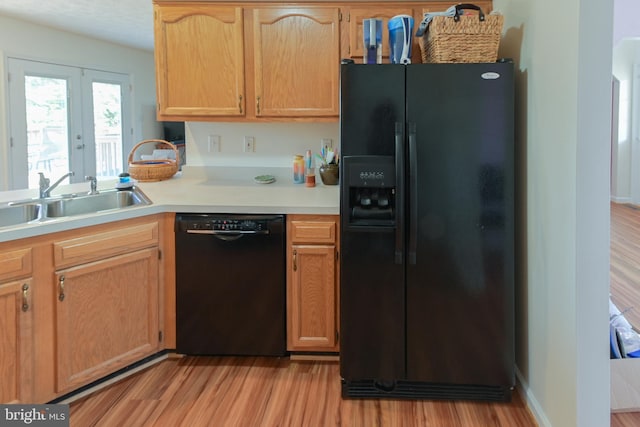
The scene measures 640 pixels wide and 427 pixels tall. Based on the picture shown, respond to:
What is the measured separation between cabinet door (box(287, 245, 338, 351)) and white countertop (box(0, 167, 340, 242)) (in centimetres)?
23

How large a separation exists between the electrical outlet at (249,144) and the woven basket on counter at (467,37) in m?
1.48

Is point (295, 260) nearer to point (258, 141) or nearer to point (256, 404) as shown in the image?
point (256, 404)

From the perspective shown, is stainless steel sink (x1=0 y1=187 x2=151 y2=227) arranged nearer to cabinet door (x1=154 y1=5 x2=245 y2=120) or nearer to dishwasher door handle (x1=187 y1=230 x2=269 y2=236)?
dishwasher door handle (x1=187 y1=230 x2=269 y2=236)

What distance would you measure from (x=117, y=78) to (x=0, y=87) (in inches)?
68.2

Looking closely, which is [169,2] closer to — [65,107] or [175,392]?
[175,392]

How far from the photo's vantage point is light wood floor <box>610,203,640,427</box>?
2146 mm

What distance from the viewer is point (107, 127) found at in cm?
657

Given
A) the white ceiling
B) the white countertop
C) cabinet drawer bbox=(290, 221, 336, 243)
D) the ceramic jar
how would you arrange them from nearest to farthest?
the white countertop, cabinet drawer bbox=(290, 221, 336, 243), the ceramic jar, the white ceiling

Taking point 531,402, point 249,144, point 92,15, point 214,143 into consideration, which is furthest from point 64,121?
point 531,402

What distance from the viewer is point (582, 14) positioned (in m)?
1.63

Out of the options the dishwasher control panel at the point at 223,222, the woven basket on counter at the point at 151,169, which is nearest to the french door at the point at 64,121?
the woven basket on counter at the point at 151,169

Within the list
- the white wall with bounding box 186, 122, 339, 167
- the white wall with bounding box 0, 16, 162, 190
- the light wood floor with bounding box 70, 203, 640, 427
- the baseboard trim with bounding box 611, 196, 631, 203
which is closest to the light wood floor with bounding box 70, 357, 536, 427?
the light wood floor with bounding box 70, 203, 640, 427

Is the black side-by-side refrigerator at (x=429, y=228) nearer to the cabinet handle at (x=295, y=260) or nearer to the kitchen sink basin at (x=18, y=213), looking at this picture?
the cabinet handle at (x=295, y=260)

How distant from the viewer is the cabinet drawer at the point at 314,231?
8.26 ft
